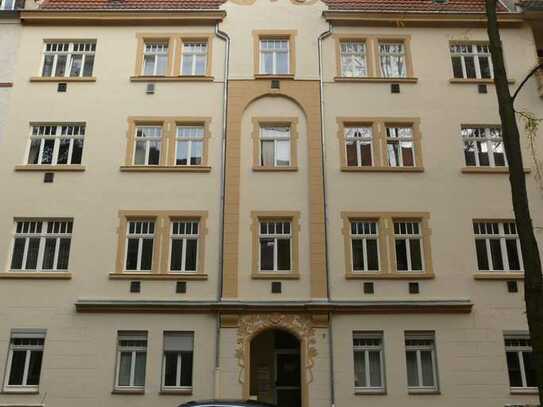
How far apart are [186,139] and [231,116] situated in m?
1.77

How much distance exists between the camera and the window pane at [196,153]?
1927cm

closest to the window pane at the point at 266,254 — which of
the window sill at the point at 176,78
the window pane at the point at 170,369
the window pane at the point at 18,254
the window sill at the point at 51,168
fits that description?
the window pane at the point at 170,369

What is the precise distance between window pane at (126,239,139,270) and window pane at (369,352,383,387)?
8.01m

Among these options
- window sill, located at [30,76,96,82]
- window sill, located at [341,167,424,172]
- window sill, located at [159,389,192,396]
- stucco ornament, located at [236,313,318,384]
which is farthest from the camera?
window sill, located at [30,76,96,82]

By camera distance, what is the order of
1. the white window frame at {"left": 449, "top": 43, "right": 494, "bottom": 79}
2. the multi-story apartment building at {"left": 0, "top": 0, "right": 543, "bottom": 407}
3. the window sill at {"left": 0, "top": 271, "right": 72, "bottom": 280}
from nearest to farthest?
1. the multi-story apartment building at {"left": 0, "top": 0, "right": 543, "bottom": 407}
2. the window sill at {"left": 0, "top": 271, "right": 72, "bottom": 280}
3. the white window frame at {"left": 449, "top": 43, "right": 494, "bottom": 79}

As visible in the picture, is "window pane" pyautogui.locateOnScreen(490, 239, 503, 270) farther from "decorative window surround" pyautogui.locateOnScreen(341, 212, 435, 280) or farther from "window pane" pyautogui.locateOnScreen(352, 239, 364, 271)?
"window pane" pyautogui.locateOnScreen(352, 239, 364, 271)

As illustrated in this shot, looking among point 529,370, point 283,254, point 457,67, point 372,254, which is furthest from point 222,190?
point 529,370

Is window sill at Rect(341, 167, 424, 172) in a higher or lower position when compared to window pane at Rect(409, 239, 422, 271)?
higher

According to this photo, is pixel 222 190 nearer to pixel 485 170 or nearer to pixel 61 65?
pixel 61 65

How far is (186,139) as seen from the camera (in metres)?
19.5

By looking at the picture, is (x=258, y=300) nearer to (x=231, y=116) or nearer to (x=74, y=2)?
(x=231, y=116)

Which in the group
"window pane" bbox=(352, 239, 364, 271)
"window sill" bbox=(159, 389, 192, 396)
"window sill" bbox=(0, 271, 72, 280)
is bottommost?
"window sill" bbox=(159, 389, 192, 396)

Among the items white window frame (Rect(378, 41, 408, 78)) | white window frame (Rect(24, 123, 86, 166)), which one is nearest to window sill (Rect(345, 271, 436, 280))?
white window frame (Rect(378, 41, 408, 78))

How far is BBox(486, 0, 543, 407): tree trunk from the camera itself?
10.0 meters
